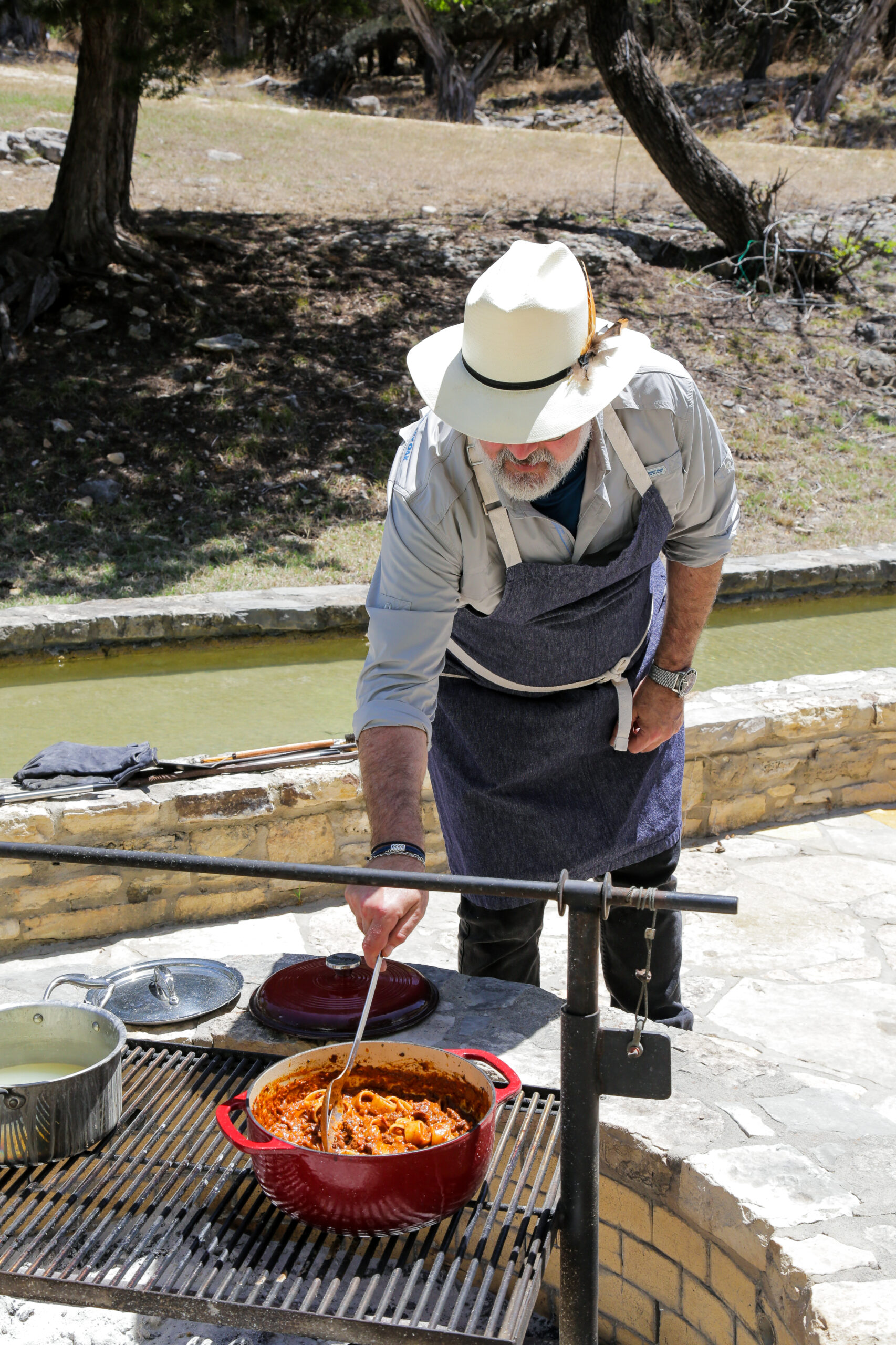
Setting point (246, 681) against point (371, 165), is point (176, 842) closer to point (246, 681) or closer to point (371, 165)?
point (246, 681)

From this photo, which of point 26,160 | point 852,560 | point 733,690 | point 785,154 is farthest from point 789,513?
point 785,154

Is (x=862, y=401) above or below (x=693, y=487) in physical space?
below

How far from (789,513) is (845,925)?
603cm

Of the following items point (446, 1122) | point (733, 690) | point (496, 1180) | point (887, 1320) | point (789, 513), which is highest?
point (446, 1122)

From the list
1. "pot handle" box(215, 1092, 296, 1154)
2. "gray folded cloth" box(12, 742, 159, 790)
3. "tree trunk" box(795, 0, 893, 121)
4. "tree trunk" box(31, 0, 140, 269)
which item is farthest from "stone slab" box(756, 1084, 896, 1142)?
"tree trunk" box(795, 0, 893, 121)

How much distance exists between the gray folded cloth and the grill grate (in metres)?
2.16

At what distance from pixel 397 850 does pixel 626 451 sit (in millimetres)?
934

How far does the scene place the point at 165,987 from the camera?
2.43 m

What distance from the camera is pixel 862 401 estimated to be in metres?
11.4

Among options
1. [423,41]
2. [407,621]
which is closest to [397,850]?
[407,621]

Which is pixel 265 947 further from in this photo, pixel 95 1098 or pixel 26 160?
pixel 26 160

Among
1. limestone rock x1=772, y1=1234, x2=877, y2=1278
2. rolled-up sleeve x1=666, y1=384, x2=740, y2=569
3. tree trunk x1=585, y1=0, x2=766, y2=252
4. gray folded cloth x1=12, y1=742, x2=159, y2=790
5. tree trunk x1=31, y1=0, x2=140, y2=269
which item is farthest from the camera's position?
tree trunk x1=585, y1=0, x2=766, y2=252

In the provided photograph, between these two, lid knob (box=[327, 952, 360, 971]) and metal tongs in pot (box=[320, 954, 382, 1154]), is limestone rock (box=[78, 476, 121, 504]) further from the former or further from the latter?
metal tongs in pot (box=[320, 954, 382, 1154])

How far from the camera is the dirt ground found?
27.1 ft
